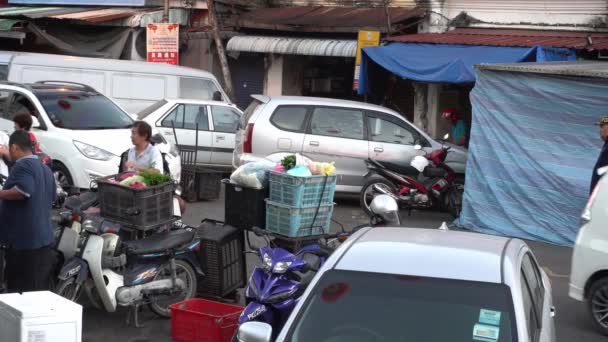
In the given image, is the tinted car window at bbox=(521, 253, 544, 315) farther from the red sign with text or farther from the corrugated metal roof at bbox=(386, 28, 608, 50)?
the red sign with text

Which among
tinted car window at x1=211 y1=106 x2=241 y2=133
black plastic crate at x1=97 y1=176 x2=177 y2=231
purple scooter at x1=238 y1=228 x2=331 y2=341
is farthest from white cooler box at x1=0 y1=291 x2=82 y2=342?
tinted car window at x1=211 y1=106 x2=241 y2=133

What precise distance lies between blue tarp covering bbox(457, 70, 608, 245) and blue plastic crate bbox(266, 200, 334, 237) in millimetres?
5280

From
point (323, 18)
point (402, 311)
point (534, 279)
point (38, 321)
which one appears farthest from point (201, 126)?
point (402, 311)

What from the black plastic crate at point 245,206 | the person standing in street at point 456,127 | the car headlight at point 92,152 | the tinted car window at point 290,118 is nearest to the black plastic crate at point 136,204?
the black plastic crate at point 245,206

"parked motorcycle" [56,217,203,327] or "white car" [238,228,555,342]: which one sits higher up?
"white car" [238,228,555,342]

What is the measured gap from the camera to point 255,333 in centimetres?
486

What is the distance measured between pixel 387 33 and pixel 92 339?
13.3 meters

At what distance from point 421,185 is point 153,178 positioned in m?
7.03

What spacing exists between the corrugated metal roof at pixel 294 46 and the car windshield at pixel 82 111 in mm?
6896

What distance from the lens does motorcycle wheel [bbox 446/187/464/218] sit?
1458 centimetres

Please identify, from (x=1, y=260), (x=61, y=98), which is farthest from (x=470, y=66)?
(x=1, y=260)

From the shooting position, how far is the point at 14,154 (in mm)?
7086

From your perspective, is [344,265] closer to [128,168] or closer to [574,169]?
[128,168]

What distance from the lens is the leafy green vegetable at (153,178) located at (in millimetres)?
8242
